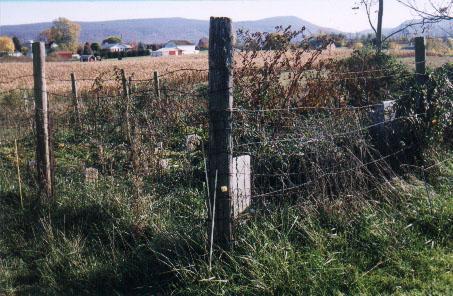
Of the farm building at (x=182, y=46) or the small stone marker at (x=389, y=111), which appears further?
the farm building at (x=182, y=46)

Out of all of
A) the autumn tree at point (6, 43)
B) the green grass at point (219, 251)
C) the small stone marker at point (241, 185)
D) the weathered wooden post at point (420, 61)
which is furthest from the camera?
the autumn tree at point (6, 43)

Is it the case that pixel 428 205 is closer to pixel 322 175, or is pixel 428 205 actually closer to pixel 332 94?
pixel 322 175

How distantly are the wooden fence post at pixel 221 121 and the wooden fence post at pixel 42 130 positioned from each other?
273cm

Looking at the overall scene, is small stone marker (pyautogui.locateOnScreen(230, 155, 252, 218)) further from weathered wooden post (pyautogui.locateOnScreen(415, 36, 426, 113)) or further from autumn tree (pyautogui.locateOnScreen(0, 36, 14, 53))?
autumn tree (pyautogui.locateOnScreen(0, 36, 14, 53))

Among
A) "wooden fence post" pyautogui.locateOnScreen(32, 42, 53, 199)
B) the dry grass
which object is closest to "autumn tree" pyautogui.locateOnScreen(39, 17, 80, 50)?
the dry grass

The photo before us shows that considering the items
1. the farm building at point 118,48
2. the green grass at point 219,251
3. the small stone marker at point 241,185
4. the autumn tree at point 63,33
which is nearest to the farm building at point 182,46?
the farm building at point 118,48

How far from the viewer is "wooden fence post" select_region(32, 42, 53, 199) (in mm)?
6520

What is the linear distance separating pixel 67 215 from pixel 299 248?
2.69m

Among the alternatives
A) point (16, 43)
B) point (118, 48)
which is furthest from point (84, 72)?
point (16, 43)

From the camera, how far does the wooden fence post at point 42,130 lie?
257 inches

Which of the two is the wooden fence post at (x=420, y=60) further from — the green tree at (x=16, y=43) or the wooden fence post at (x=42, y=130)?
the green tree at (x=16, y=43)

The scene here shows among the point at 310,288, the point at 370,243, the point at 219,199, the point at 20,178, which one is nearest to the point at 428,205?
the point at 370,243

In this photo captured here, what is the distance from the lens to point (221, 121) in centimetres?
459

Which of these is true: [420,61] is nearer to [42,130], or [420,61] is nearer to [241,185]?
[241,185]
